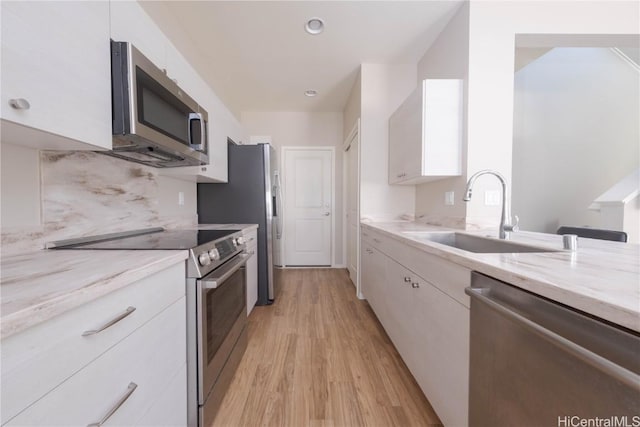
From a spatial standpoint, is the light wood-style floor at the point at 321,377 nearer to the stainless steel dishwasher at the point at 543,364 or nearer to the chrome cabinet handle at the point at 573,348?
the stainless steel dishwasher at the point at 543,364

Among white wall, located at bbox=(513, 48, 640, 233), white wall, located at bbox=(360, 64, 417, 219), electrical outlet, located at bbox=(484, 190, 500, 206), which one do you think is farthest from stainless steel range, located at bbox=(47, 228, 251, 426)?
white wall, located at bbox=(513, 48, 640, 233)

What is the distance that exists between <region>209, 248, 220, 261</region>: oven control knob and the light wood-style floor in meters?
0.82

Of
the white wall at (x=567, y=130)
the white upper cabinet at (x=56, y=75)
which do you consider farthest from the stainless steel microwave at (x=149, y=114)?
the white wall at (x=567, y=130)

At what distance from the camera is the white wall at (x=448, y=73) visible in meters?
1.83

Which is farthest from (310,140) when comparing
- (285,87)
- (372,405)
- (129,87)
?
(372,405)

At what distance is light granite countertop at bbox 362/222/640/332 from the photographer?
440 mm

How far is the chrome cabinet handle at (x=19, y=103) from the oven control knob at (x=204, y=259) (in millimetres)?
692

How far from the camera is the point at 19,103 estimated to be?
0.61m

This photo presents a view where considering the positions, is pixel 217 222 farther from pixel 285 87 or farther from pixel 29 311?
pixel 29 311

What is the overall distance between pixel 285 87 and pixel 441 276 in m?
3.06

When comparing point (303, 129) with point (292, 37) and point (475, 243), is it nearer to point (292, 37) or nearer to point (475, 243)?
point (292, 37)

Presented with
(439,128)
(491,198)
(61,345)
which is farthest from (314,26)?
(61,345)

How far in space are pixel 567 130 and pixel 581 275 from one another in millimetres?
3748

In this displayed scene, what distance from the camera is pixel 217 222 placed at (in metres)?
2.53
